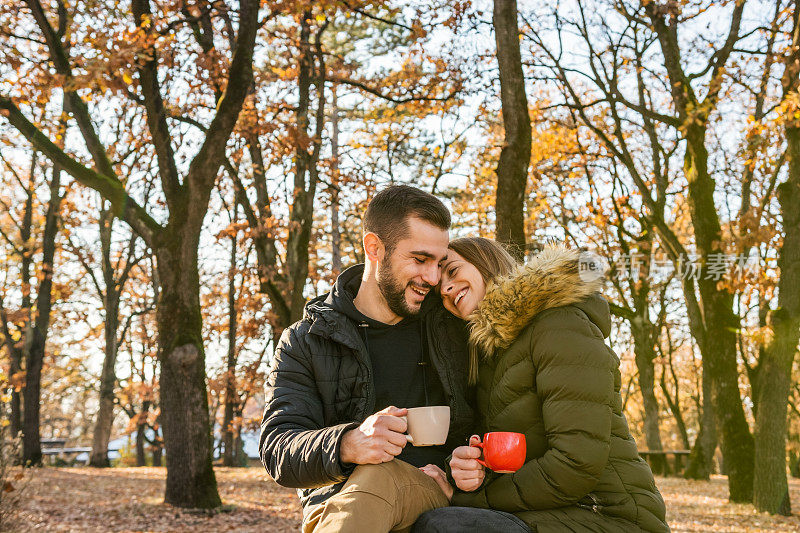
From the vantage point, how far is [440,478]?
10.4 ft

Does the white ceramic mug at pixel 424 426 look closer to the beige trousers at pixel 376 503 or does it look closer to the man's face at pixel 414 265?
the beige trousers at pixel 376 503

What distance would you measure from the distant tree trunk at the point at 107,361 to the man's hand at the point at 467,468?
67.7 feet

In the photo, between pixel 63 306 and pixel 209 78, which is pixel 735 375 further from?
pixel 63 306

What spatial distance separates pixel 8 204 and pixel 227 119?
18213 mm

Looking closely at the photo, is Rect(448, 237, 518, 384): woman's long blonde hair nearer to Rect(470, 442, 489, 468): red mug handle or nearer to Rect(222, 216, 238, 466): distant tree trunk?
Rect(470, 442, 489, 468): red mug handle

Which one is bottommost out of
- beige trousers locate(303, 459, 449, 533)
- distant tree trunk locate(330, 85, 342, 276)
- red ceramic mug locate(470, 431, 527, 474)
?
beige trousers locate(303, 459, 449, 533)

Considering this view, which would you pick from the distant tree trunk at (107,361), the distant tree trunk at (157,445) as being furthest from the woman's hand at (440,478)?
the distant tree trunk at (157,445)

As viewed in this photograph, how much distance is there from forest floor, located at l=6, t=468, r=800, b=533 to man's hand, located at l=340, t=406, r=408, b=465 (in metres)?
6.11

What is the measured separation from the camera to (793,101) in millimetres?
9625

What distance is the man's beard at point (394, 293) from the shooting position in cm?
371

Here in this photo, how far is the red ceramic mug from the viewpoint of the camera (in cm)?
283

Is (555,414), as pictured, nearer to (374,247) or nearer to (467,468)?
(467,468)

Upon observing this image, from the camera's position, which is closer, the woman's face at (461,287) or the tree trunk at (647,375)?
the woman's face at (461,287)

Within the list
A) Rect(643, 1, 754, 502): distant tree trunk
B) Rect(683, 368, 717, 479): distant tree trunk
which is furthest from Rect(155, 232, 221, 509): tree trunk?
Rect(683, 368, 717, 479): distant tree trunk
